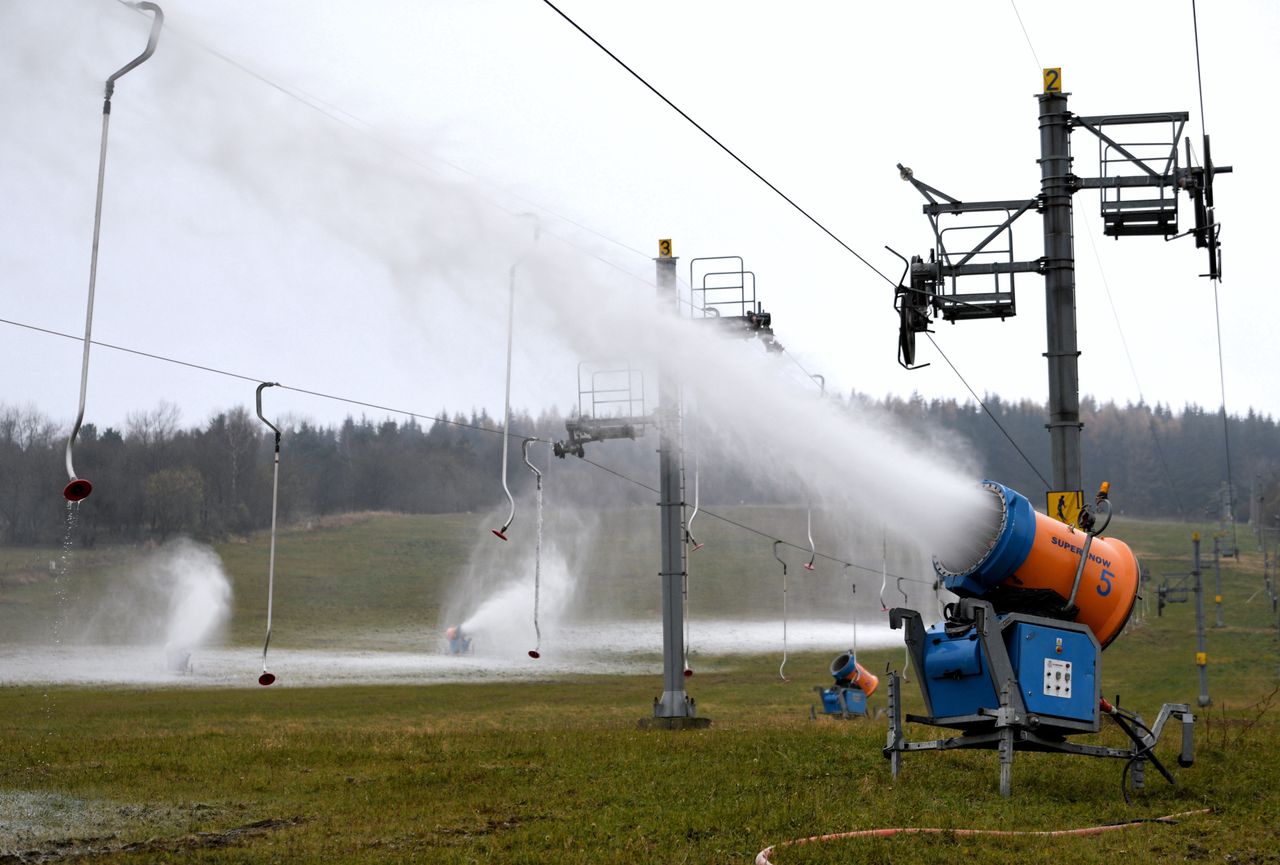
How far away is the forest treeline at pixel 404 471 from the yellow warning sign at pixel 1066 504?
55275 mm

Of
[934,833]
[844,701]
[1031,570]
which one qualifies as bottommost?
[844,701]

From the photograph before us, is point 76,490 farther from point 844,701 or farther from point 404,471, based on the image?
point 404,471

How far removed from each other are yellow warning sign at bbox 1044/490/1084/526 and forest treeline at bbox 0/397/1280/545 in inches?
2176

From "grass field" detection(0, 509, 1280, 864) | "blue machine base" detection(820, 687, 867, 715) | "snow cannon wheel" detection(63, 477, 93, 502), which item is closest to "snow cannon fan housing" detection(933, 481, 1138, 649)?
"grass field" detection(0, 509, 1280, 864)

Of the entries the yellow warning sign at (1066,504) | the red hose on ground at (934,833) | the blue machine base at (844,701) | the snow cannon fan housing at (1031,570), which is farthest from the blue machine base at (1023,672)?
the blue machine base at (844,701)

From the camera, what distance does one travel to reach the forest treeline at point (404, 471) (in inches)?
4070

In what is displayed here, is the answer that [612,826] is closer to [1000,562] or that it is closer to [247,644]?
[1000,562]

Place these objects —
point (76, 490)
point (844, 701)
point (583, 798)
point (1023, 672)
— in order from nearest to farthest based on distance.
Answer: point (76, 490)
point (1023, 672)
point (583, 798)
point (844, 701)

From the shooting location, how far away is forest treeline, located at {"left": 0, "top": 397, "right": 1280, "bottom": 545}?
103375 millimetres

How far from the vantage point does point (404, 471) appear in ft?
519

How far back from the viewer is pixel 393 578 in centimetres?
12569

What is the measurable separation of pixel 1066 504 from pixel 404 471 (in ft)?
466

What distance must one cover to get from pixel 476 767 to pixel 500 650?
7121 cm

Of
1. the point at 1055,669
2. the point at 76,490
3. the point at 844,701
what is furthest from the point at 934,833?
the point at 844,701
